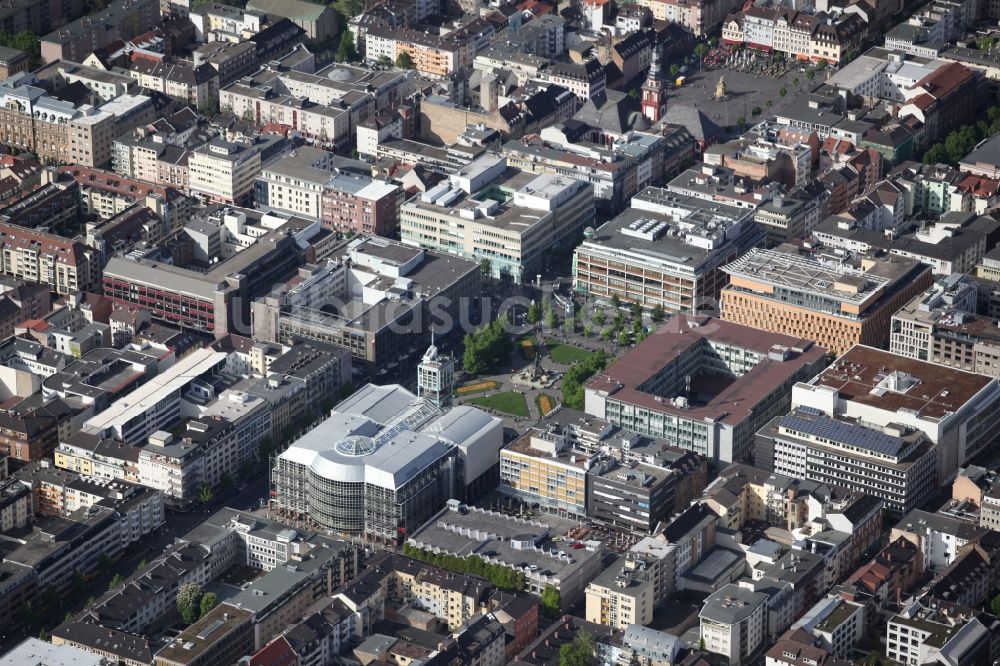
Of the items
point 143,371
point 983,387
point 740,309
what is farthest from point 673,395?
point 143,371

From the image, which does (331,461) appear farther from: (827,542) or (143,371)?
(827,542)

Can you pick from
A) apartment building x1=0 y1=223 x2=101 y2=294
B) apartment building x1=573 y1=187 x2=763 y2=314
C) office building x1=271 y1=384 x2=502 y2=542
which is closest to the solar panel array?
office building x1=271 y1=384 x2=502 y2=542

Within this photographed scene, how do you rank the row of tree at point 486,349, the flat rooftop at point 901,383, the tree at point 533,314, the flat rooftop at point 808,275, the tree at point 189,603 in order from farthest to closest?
the tree at point 533,314 → the flat rooftop at point 808,275 → the row of tree at point 486,349 → the flat rooftop at point 901,383 → the tree at point 189,603

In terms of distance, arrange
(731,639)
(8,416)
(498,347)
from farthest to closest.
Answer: (498,347) < (8,416) < (731,639)

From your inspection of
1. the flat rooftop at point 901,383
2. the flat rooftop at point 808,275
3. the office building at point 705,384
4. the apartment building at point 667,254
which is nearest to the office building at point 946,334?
the flat rooftop at point 808,275

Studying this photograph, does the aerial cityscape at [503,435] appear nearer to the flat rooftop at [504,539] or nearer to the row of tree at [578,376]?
the flat rooftop at [504,539]

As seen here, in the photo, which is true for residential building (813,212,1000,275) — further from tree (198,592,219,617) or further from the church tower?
tree (198,592,219,617)
